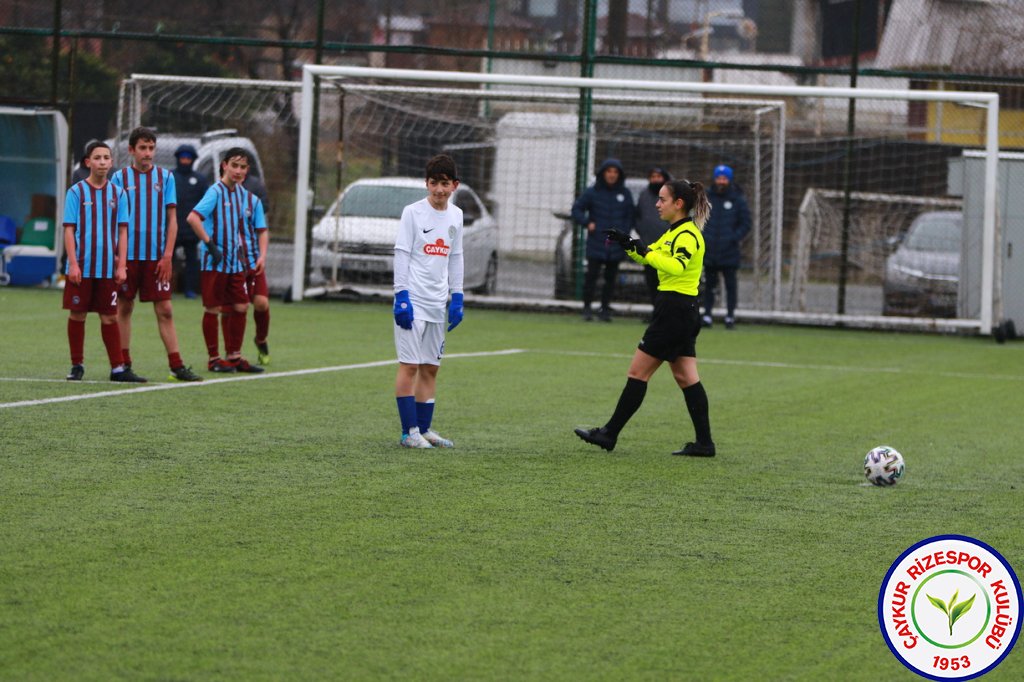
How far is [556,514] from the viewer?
265 inches

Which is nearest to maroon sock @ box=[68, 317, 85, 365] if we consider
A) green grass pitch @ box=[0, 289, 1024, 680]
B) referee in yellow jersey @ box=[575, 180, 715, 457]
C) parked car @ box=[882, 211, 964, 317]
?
green grass pitch @ box=[0, 289, 1024, 680]

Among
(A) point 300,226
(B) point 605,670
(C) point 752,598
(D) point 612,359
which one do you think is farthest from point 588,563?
(A) point 300,226

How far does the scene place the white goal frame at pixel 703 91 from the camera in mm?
17984

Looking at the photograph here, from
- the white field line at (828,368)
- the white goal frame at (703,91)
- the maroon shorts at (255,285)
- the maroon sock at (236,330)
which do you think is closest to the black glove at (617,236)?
the maroon sock at (236,330)

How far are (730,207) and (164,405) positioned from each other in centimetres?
985

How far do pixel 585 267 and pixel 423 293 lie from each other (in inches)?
450

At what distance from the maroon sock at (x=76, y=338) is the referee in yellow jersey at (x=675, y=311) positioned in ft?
13.7

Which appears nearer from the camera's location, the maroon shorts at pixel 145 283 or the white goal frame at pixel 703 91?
the maroon shorts at pixel 145 283

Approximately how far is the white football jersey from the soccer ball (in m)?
2.64

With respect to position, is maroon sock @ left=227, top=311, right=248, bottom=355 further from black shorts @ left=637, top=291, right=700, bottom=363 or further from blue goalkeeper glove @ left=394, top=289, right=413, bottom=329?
black shorts @ left=637, top=291, right=700, bottom=363

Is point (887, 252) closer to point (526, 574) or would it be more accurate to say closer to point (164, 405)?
point (164, 405)

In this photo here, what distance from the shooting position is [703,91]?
18922mm

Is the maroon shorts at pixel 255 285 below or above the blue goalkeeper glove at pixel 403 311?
above

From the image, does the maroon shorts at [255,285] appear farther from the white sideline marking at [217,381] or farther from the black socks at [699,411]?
the black socks at [699,411]
